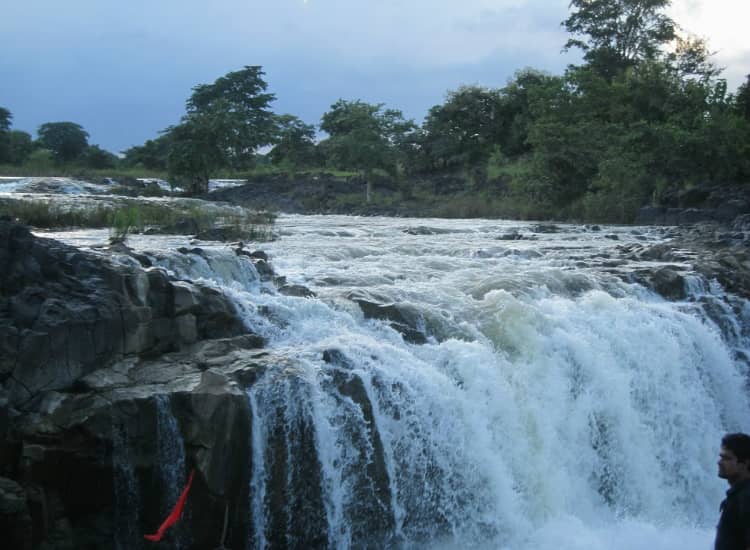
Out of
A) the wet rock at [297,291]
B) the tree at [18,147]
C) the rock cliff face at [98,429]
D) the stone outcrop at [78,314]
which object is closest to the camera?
the rock cliff face at [98,429]

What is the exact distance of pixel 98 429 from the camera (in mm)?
5348

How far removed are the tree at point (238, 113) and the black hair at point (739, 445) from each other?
36268 mm

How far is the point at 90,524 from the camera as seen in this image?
5434mm

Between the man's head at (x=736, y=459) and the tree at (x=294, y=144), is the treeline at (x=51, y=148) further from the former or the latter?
the man's head at (x=736, y=459)

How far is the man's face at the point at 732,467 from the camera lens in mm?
3246

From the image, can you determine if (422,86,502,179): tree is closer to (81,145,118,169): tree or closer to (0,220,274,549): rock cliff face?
(81,145,118,169): tree

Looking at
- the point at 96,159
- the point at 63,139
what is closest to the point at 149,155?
the point at 96,159

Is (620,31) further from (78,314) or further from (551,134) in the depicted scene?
(78,314)

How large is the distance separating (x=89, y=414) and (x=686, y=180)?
86.2 feet

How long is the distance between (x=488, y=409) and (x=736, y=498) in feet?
13.2

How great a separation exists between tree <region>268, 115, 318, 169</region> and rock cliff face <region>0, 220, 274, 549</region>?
40.2 m

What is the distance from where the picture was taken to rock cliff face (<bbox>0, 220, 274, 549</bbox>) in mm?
5258

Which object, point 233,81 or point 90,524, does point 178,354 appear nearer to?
point 90,524

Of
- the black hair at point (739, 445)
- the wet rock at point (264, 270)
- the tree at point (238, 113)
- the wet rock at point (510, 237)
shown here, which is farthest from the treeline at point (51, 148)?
the black hair at point (739, 445)
